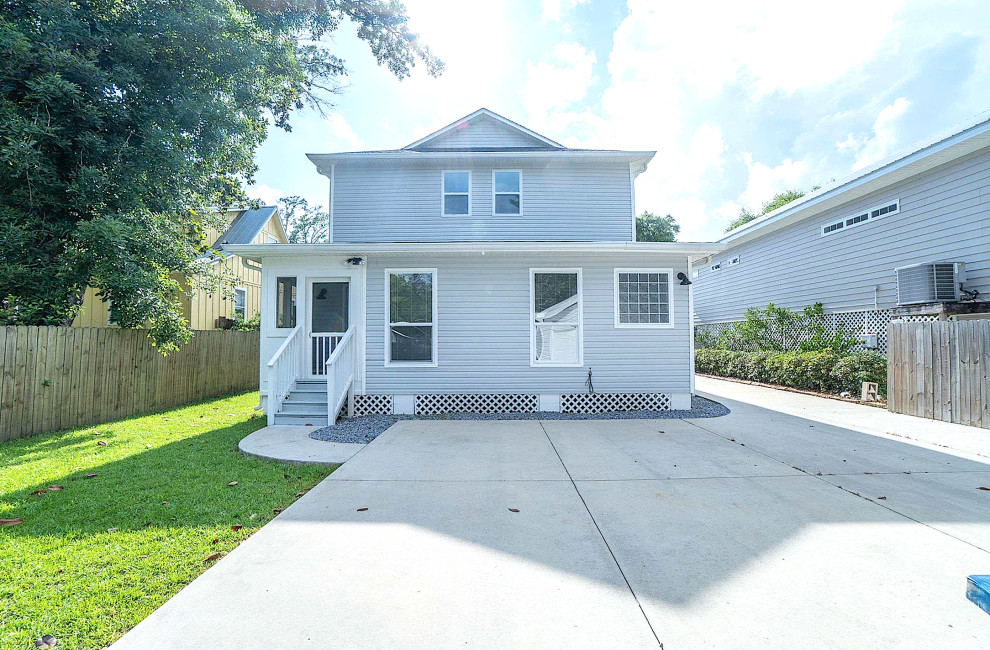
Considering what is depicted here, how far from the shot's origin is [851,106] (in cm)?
2264

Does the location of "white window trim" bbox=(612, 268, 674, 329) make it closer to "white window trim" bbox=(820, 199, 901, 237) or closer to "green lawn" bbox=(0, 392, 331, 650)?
"green lawn" bbox=(0, 392, 331, 650)

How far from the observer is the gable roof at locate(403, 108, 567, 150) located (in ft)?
34.6

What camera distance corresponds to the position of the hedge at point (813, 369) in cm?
944

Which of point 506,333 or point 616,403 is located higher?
point 506,333

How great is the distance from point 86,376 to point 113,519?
18.1ft

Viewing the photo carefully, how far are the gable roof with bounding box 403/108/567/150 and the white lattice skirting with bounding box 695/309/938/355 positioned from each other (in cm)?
851

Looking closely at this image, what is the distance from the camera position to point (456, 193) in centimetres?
1012

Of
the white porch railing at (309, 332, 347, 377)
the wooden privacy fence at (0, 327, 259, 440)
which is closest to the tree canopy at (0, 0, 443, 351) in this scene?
the wooden privacy fence at (0, 327, 259, 440)

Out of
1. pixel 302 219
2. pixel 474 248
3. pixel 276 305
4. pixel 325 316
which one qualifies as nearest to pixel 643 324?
pixel 474 248

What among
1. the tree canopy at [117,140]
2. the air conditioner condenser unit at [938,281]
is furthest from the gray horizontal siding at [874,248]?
the tree canopy at [117,140]

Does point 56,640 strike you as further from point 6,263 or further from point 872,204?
point 872,204

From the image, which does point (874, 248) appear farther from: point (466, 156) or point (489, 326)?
point (466, 156)

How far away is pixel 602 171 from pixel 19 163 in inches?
408

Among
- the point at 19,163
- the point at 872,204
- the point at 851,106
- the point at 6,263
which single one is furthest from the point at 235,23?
the point at 851,106
